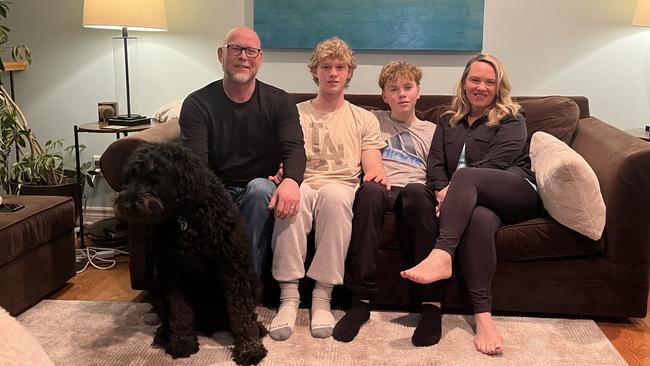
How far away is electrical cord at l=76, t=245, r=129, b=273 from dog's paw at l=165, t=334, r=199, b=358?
1.10m

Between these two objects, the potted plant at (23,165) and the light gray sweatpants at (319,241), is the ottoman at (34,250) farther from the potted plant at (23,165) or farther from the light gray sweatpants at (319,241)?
the light gray sweatpants at (319,241)

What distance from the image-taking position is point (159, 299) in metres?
2.08

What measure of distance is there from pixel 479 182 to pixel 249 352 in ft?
3.41

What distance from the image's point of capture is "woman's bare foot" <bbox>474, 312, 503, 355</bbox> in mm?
2096

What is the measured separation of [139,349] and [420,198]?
114 centimetres

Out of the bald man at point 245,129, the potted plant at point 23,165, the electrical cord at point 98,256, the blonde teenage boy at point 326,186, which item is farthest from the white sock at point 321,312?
the potted plant at point 23,165

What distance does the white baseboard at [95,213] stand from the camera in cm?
372

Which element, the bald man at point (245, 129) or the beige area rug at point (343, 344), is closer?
the beige area rug at point (343, 344)

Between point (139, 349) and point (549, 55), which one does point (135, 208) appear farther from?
point (549, 55)

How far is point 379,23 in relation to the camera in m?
3.28

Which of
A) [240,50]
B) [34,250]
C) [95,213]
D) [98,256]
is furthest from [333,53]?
[95,213]

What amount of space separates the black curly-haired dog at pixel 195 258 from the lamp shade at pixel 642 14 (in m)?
2.25

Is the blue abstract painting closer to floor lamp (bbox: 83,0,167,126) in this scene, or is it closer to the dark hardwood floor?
floor lamp (bbox: 83,0,167,126)

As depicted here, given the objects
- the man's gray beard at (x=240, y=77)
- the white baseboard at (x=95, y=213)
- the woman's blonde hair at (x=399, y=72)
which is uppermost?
the woman's blonde hair at (x=399, y=72)
